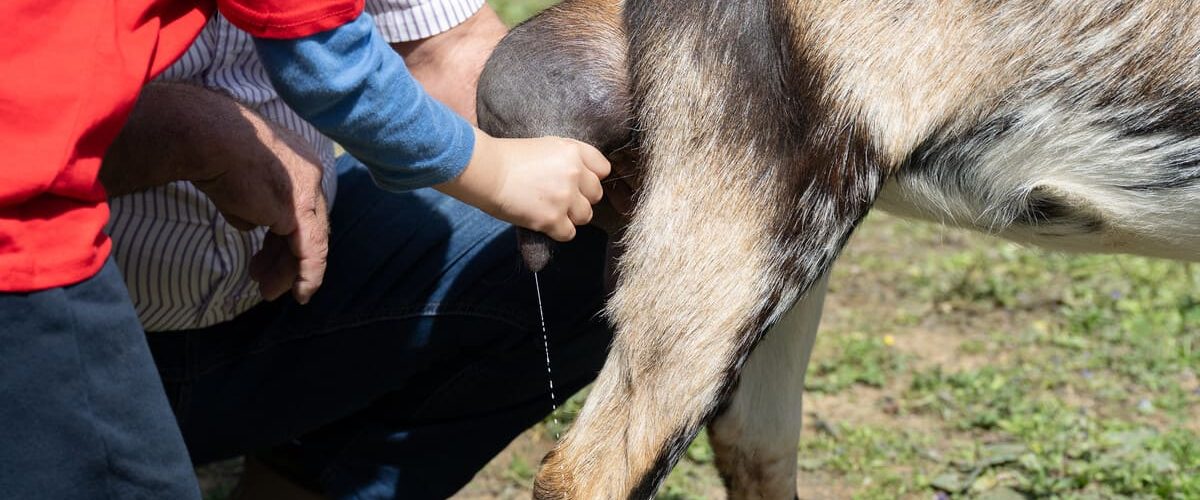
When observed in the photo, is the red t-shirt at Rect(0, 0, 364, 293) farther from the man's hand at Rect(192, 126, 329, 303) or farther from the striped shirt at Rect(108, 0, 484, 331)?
the striped shirt at Rect(108, 0, 484, 331)

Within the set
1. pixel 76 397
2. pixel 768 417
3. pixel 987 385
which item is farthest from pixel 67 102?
pixel 987 385

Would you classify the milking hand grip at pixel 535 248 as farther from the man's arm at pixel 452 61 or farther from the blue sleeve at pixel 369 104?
the man's arm at pixel 452 61

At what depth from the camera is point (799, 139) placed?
2.16 metres

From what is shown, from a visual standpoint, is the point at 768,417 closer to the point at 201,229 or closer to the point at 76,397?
the point at 201,229

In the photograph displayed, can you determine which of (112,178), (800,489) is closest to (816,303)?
(800,489)

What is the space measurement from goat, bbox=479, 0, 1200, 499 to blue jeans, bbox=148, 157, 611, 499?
1.43 feet

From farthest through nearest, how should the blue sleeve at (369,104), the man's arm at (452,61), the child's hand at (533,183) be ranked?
the man's arm at (452,61) → the child's hand at (533,183) → the blue sleeve at (369,104)

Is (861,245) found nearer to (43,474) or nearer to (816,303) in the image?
(816,303)

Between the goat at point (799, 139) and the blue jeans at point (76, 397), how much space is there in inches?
31.9

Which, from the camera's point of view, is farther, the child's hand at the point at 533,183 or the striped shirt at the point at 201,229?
the striped shirt at the point at 201,229

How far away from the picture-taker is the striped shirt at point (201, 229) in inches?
91.5

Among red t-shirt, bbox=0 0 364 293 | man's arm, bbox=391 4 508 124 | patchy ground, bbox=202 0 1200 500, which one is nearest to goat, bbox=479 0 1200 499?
man's arm, bbox=391 4 508 124

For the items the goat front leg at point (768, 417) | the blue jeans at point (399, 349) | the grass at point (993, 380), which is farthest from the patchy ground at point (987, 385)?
the blue jeans at point (399, 349)

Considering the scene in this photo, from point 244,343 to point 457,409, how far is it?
46 centimetres
